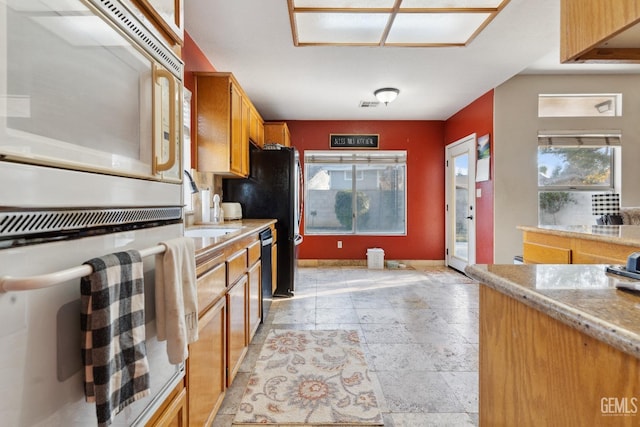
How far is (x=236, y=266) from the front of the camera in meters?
1.83

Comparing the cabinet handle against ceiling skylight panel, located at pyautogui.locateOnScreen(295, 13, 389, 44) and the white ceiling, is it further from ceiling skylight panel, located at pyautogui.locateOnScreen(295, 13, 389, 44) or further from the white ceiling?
ceiling skylight panel, located at pyautogui.locateOnScreen(295, 13, 389, 44)

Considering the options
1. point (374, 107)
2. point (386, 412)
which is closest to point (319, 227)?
point (374, 107)

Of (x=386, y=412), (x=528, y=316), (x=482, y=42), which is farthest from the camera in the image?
(x=482, y=42)

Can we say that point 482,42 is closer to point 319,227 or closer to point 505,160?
point 505,160

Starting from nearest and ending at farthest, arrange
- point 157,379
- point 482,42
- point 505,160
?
1. point 157,379
2. point 482,42
3. point 505,160

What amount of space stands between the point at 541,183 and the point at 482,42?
2.26m

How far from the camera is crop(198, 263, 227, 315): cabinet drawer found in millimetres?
1277

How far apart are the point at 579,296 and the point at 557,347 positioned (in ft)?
0.41

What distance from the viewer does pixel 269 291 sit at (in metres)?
2.97

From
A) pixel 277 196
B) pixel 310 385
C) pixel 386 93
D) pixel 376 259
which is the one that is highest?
pixel 386 93

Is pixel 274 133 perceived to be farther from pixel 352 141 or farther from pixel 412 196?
pixel 412 196

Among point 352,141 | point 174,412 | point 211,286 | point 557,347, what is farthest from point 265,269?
point 352,141

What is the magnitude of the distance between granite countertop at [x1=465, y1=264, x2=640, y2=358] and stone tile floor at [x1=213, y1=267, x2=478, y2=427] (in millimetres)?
1099

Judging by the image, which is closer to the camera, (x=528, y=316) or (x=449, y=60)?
(x=528, y=316)
